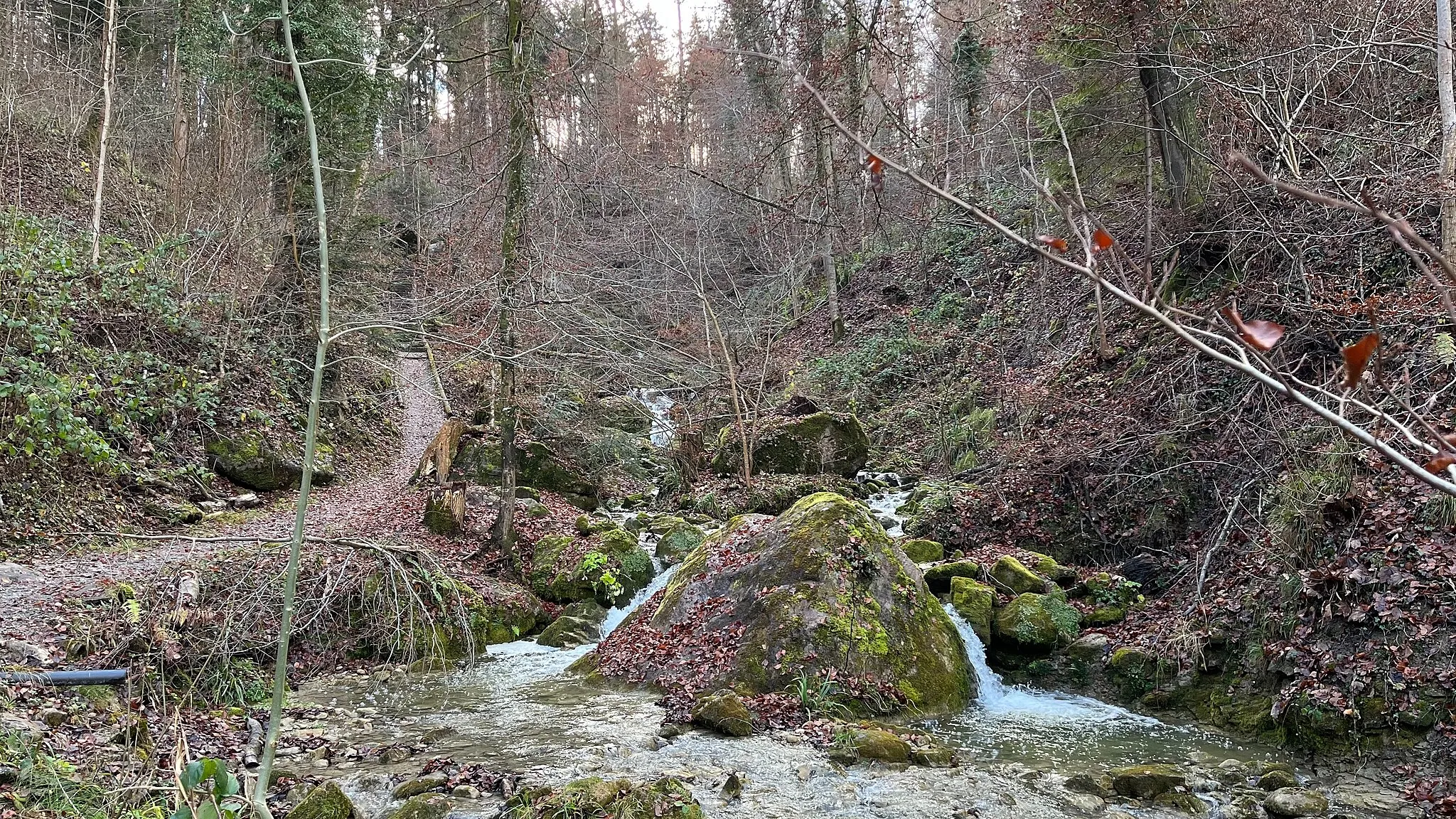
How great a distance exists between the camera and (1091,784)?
19.2 feet

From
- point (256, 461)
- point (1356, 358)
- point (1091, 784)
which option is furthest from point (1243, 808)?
point (256, 461)

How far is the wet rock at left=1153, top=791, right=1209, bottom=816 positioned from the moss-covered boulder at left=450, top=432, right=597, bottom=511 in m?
10.2

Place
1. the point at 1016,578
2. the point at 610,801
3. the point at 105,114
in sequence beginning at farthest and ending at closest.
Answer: the point at 105,114
the point at 1016,578
the point at 610,801

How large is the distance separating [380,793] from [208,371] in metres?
10.2

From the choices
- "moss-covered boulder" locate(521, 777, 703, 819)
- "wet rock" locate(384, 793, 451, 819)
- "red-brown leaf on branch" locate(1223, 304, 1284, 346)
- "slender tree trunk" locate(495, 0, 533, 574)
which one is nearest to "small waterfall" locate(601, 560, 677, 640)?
"slender tree trunk" locate(495, 0, 533, 574)

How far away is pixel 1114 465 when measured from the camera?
32.2 feet

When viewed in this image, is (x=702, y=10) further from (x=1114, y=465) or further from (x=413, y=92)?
(x=413, y=92)

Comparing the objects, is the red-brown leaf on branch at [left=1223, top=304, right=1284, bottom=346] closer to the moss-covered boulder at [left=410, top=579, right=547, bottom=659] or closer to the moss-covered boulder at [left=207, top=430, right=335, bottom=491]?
the moss-covered boulder at [left=410, top=579, right=547, bottom=659]

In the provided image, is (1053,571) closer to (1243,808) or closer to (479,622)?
(1243,808)

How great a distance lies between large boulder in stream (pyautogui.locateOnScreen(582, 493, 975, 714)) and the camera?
25.1 ft

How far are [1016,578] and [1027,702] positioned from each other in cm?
165

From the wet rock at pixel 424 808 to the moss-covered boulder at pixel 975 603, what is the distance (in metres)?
5.23

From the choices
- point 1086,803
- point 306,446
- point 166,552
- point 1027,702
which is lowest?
point 1027,702

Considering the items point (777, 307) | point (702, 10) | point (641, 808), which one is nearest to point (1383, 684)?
point (641, 808)
